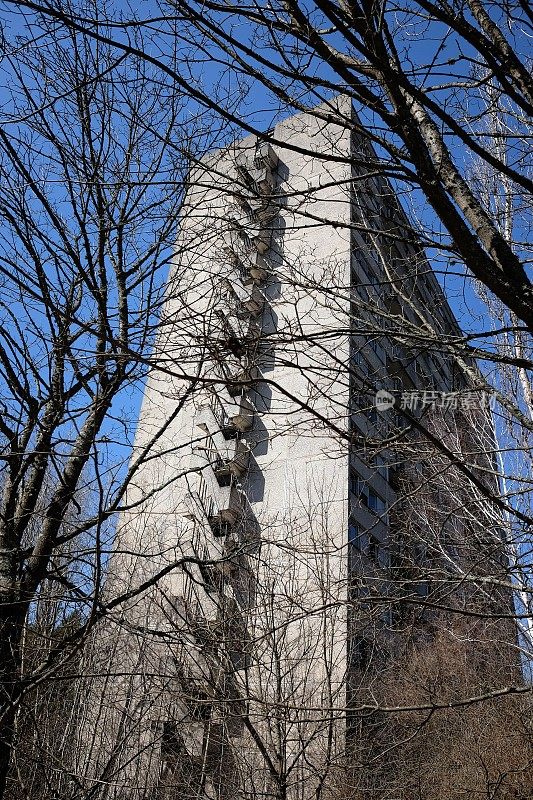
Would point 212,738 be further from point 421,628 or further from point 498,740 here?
point 421,628

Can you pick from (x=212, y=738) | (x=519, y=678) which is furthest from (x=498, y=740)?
(x=212, y=738)

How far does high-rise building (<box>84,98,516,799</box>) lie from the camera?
141 inches

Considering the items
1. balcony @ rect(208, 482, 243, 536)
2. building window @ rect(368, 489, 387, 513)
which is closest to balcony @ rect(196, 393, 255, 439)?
balcony @ rect(208, 482, 243, 536)

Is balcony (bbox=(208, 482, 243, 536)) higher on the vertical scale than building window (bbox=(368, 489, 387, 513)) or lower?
lower

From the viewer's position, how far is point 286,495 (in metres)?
14.9

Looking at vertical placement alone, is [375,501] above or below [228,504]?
above

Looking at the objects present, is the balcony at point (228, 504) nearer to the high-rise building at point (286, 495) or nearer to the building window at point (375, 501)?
the high-rise building at point (286, 495)

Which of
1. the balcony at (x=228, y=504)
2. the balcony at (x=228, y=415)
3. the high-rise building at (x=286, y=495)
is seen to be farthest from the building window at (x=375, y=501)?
the balcony at (x=228, y=415)

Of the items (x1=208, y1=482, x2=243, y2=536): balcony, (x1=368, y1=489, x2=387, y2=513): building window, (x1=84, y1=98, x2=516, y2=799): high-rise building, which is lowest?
(x1=84, y1=98, x2=516, y2=799): high-rise building

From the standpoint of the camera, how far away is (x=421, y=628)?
13672mm

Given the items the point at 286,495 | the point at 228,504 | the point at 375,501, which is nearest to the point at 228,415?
the point at 286,495

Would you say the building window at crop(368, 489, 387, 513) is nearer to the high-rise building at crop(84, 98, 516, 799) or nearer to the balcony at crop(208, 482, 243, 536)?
the high-rise building at crop(84, 98, 516, 799)

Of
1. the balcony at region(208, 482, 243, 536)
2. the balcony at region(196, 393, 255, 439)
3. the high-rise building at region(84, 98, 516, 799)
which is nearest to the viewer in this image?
the high-rise building at region(84, 98, 516, 799)

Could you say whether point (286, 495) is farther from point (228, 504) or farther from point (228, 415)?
point (228, 504)
